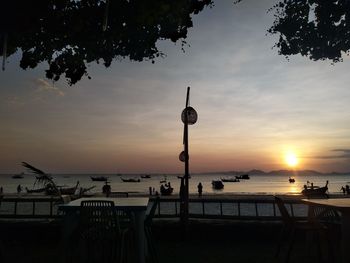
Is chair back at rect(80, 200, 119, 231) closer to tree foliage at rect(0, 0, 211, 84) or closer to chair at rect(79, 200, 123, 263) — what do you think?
chair at rect(79, 200, 123, 263)

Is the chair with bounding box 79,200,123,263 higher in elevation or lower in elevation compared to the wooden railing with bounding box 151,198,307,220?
higher

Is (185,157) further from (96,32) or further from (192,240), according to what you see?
(96,32)

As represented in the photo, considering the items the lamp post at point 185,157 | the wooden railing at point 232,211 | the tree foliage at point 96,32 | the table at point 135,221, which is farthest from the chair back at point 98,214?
the wooden railing at point 232,211

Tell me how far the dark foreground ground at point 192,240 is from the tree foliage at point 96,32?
157 inches

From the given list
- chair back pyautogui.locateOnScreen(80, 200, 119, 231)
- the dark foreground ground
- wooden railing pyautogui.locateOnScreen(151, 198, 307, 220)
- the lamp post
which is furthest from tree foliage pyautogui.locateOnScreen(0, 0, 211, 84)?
wooden railing pyautogui.locateOnScreen(151, 198, 307, 220)

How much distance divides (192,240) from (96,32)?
561cm

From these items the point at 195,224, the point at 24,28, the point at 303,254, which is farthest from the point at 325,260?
the point at 24,28

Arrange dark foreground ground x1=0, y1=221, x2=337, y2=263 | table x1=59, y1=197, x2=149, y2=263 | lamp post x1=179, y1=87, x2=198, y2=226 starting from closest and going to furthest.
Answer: table x1=59, y1=197, x2=149, y2=263, dark foreground ground x1=0, y1=221, x2=337, y2=263, lamp post x1=179, y1=87, x2=198, y2=226

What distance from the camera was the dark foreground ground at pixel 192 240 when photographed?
25.3 feet

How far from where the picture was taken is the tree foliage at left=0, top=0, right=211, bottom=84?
Result: 5.27 m

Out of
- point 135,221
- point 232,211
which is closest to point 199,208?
point 232,211

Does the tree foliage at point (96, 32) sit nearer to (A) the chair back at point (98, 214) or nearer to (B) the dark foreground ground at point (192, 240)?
(A) the chair back at point (98, 214)

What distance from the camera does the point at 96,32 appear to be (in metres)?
5.85

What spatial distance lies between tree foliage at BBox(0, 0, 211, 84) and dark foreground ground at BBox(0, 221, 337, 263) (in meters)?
3.99
